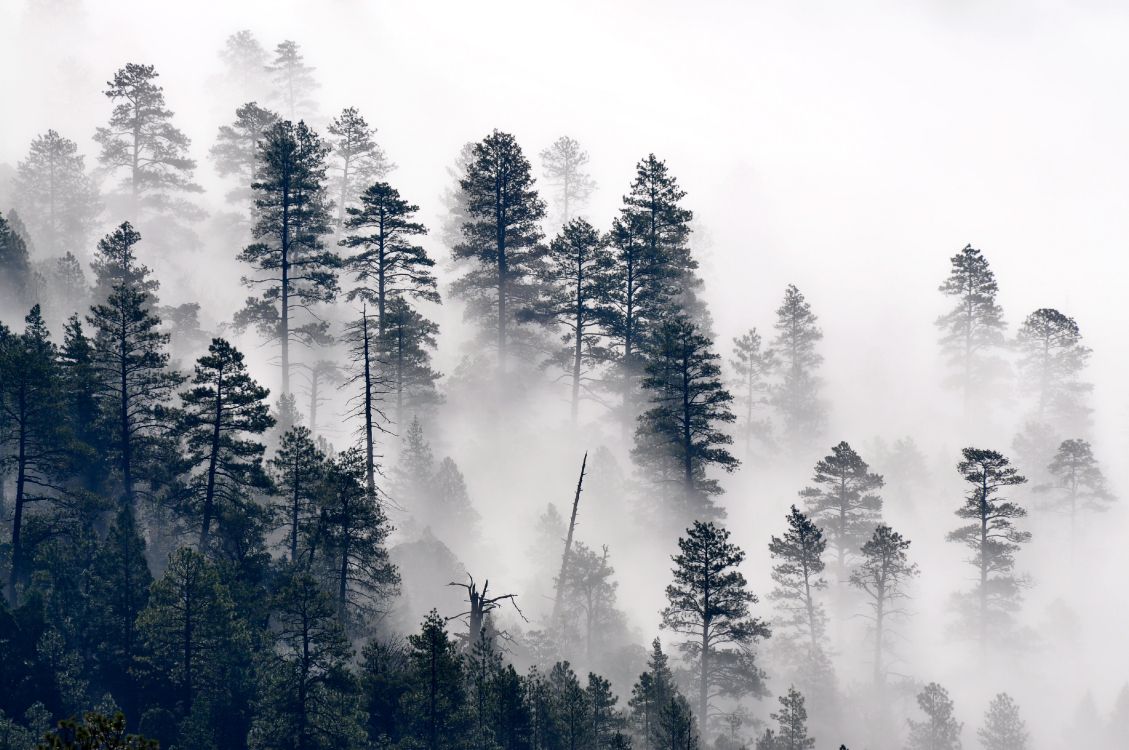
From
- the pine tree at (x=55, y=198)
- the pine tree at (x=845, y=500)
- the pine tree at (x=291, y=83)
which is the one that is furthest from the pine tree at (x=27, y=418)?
the pine tree at (x=291, y=83)

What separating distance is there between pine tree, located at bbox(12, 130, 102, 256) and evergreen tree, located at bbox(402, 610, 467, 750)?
44.5m

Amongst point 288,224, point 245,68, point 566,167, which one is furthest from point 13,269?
point 245,68

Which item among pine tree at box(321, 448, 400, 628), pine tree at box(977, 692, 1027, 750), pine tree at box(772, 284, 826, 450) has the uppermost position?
pine tree at box(772, 284, 826, 450)

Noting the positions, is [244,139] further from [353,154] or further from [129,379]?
[129,379]

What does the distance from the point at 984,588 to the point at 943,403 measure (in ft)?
104

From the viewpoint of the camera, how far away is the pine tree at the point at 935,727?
130 ft

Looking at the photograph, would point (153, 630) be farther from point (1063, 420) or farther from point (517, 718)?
point (1063, 420)

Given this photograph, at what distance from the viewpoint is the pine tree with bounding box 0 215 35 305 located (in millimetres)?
44156

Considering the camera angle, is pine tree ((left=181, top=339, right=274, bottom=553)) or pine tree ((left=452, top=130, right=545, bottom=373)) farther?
pine tree ((left=452, top=130, right=545, bottom=373))

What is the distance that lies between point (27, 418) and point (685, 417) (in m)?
26.1

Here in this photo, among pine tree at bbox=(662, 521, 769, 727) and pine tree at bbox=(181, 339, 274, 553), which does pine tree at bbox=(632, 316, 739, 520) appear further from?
pine tree at bbox=(181, 339, 274, 553)

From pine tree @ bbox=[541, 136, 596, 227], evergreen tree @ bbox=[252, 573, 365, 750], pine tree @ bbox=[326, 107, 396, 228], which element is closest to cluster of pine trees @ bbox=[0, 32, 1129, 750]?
evergreen tree @ bbox=[252, 573, 365, 750]

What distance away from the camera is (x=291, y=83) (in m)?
85.7

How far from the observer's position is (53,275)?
48750 mm
